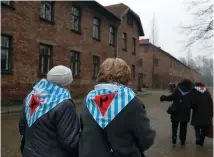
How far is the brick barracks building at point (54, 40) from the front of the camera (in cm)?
1275

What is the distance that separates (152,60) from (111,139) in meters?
46.0

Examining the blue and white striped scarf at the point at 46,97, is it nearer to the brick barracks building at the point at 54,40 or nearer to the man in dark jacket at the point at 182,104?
the man in dark jacket at the point at 182,104

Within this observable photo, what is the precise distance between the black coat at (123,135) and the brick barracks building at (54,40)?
Answer: 11188 millimetres

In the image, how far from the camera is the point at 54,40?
15.8 meters

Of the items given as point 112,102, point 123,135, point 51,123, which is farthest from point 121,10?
point 123,135

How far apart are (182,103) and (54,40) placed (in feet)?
37.5

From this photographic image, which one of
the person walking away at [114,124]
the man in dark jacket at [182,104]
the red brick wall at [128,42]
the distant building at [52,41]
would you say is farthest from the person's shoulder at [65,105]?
the red brick wall at [128,42]

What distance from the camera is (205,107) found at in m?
6.11

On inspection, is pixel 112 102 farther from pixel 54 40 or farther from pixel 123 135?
pixel 54 40

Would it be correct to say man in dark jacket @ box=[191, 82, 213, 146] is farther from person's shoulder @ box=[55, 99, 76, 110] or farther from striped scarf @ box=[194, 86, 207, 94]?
person's shoulder @ box=[55, 99, 76, 110]

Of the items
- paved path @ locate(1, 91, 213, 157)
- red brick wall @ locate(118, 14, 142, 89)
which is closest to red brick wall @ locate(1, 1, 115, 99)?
paved path @ locate(1, 91, 213, 157)

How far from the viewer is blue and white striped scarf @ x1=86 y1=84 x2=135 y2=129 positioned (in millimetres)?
2049

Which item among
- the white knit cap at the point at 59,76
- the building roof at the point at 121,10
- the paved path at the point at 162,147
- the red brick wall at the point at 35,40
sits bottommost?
the paved path at the point at 162,147

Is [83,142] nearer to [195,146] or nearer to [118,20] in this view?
[195,146]
